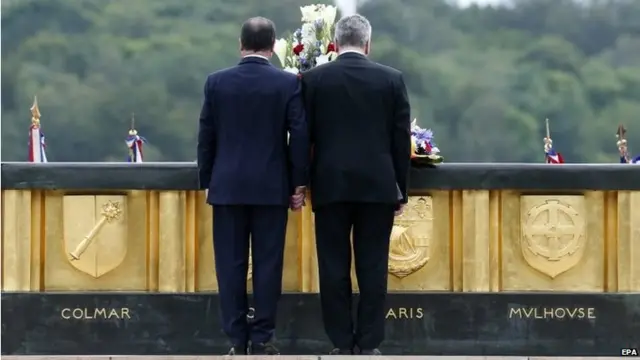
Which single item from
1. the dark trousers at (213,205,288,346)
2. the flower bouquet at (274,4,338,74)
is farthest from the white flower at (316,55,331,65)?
the dark trousers at (213,205,288,346)

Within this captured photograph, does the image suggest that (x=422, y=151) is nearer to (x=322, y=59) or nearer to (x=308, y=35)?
(x=322, y=59)

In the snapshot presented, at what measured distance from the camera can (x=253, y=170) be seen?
234 inches

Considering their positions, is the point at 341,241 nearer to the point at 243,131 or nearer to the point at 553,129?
the point at 243,131

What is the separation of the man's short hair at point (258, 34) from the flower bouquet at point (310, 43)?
2.73 ft

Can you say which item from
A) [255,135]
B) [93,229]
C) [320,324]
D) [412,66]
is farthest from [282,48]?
[412,66]

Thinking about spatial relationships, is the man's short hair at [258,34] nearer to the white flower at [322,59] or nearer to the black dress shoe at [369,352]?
the white flower at [322,59]

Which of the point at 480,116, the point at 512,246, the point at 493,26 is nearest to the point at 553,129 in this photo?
the point at 480,116

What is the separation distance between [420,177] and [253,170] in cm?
113

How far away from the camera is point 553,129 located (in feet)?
121

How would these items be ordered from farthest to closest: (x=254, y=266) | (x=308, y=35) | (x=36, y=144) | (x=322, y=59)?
(x=36, y=144) → (x=308, y=35) → (x=322, y=59) → (x=254, y=266)

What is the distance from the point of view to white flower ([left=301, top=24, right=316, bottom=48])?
22.8 ft

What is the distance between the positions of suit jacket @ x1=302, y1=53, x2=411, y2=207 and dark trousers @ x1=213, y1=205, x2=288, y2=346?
0.26 metres

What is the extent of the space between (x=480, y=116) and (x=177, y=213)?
31.0 metres

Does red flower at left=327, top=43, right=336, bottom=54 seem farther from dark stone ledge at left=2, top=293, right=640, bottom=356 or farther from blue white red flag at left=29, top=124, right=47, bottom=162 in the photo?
blue white red flag at left=29, top=124, right=47, bottom=162
